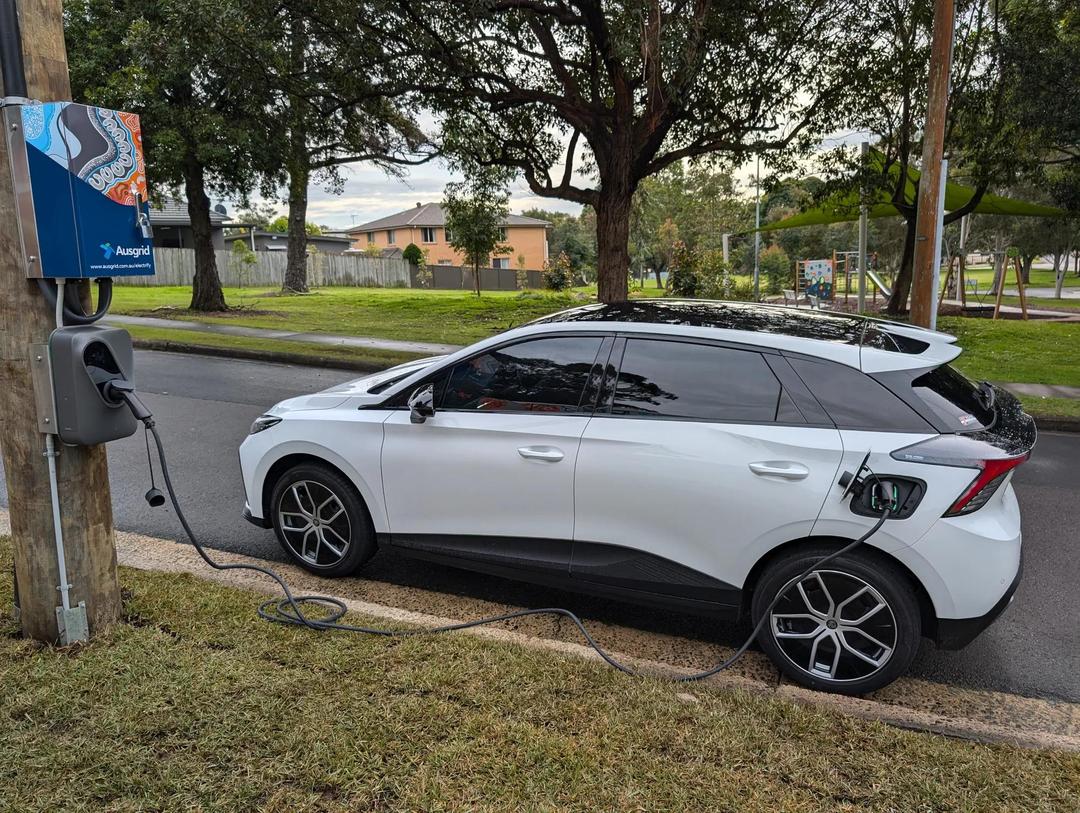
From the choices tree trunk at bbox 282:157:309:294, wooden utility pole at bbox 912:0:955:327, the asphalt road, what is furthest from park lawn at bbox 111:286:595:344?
the asphalt road

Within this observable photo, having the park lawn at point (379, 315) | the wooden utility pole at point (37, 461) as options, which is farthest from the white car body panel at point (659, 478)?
the park lawn at point (379, 315)

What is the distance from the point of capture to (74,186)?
3.05 metres

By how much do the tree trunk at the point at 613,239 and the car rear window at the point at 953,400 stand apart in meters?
11.4

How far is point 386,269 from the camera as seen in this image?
170 ft

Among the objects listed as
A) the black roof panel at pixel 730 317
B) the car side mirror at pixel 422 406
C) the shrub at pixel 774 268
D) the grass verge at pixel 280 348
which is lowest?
the grass verge at pixel 280 348

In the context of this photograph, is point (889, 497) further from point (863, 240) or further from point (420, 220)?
point (420, 220)

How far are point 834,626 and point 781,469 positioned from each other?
739 mm

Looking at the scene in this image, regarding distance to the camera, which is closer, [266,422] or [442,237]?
[266,422]

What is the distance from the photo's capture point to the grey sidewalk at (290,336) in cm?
1428

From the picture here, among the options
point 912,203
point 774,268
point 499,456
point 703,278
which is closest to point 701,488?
point 499,456

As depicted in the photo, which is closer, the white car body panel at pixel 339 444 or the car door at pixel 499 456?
the car door at pixel 499 456

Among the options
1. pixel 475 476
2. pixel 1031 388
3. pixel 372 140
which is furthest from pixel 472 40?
pixel 475 476

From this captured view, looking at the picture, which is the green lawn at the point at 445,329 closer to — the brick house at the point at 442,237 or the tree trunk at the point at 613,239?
the tree trunk at the point at 613,239

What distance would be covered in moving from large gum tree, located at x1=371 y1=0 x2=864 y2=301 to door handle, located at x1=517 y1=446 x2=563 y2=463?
8.16m
